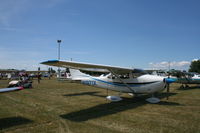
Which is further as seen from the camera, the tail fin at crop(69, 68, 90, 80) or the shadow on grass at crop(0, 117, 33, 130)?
the tail fin at crop(69, 68, 90, 80)

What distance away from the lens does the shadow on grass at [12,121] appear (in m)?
5.19

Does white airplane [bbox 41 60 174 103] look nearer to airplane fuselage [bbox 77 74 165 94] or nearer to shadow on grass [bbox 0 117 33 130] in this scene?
airplane fuselage [bbox 77 74 165 94]

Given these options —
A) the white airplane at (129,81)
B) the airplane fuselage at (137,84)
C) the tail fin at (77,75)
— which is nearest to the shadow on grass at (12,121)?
the white airplane at (129,81)

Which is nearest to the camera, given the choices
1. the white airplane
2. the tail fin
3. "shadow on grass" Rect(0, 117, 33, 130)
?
"shadow on grass" Rect(0, 117, 33, 130)

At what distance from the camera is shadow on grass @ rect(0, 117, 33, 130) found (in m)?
5.19

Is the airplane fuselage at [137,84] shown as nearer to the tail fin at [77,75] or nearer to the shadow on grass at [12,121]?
the tail fin at [77,75]

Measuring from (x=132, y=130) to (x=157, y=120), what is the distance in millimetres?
1455

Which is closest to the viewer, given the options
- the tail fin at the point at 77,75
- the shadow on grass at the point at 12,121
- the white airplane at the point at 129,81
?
the shadow on grass at the point at 12,121

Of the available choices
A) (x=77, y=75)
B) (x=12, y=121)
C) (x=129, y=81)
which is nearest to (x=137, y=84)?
(x=129, y=81)

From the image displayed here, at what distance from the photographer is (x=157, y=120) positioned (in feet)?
19.0

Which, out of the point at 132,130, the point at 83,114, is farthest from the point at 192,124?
the point at 83,114

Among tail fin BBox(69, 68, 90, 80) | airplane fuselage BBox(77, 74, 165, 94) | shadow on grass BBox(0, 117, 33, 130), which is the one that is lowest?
shadow on grass BBox(0, 117, 33, 130)

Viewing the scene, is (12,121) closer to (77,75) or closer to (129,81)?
(129,81)

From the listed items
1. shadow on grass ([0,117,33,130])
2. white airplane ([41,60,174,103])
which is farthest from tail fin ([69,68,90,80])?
shadow on grass ([0,117,33,130])
